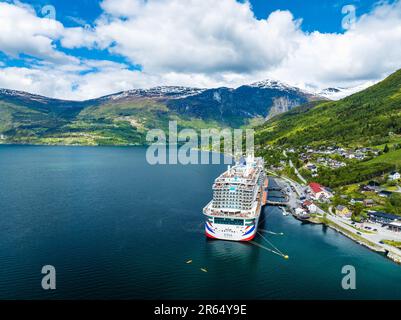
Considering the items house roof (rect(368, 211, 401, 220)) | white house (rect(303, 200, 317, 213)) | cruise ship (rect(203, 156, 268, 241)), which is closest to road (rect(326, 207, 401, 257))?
house roof (rect(368, 211, 401, 220))

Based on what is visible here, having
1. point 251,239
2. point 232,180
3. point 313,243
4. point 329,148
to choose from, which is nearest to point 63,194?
point 232,180

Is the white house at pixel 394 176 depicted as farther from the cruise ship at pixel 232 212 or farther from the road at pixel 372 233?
the cruise ship at pixel 232 212

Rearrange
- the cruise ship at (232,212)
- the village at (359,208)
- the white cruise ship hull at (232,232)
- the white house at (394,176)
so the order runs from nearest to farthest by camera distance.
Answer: the white cruise ship hull at (232,232) < the cruise ship at (232,212) < the village at (359,208) < the white house at (394,176)

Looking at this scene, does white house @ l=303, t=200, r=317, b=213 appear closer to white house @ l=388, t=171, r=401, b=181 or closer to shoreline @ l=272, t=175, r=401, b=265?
shoreline @ l=272, t=175, r=401, b=265

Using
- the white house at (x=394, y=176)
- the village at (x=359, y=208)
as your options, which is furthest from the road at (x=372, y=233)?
the white house at (x=394, y=176)

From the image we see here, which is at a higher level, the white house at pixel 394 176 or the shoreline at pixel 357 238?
the white house at pixel 394 176

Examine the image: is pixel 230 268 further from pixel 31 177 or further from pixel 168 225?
pixel 31 177

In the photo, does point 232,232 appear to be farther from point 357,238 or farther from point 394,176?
point 394,176

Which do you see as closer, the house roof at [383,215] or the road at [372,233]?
the road at [372,233]
